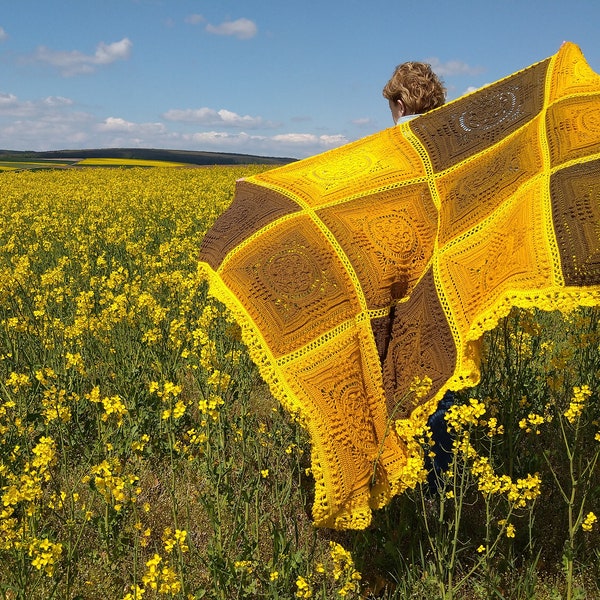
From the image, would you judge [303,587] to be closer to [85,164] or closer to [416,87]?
[416,87]

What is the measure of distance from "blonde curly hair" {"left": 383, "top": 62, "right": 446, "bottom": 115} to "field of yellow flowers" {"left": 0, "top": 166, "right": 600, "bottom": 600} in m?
1.15

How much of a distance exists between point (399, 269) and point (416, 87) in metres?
1.24

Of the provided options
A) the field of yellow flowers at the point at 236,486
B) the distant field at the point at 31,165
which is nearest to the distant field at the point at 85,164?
the distant field at the point at 31,165

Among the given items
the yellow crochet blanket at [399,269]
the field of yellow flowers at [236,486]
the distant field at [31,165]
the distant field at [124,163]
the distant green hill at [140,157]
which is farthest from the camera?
the distant green hill at [140,157]

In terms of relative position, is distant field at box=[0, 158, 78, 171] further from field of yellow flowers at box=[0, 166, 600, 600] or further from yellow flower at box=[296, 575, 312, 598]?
yellow flower at box=[296, 575, 312, 598]

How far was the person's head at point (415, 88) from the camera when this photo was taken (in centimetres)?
289

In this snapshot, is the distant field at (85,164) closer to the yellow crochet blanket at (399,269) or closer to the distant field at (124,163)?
the distant field at (124,163)

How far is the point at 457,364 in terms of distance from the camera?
2008 mm

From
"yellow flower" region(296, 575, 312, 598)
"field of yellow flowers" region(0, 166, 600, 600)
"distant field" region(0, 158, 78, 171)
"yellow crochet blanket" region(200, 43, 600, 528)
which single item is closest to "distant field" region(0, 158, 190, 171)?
"distant field" region(0, 158, 78, 171)

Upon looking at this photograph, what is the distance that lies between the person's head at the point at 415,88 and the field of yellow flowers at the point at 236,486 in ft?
3.78

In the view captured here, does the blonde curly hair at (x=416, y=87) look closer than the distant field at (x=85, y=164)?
Yes

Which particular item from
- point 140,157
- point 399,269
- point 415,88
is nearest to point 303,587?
point 399,269

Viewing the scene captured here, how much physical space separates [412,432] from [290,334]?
0.53 meters

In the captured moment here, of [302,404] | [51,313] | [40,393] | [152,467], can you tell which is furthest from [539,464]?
[51,313]
